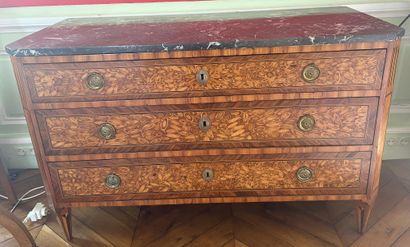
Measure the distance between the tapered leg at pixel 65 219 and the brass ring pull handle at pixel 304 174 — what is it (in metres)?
0.85

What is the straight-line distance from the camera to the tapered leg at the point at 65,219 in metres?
1.30

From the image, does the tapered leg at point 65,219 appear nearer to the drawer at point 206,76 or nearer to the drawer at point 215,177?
the drawer at point 215,177

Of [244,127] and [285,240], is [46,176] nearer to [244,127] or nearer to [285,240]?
[244,127]

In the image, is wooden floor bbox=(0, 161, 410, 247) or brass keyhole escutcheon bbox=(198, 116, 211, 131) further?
wooden floor bbox=(0, 161, 410, 247)

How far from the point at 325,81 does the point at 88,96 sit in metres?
0.73

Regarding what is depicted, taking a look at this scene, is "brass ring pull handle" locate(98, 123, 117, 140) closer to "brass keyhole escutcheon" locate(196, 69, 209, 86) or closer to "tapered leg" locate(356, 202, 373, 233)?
"brass keyhole escutcheon" locate(196, 69, 209, 86)

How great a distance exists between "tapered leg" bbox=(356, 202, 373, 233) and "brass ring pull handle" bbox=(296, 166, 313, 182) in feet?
0.80

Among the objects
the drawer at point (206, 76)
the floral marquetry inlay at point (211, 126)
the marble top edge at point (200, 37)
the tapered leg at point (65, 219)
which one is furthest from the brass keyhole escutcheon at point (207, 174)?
the tapered leg at point (65, 219)

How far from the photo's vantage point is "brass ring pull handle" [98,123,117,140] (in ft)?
3.77

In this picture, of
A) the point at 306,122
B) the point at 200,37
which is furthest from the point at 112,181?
the point at 306,122

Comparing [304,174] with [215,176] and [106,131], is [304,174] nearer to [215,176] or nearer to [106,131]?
[215,176]

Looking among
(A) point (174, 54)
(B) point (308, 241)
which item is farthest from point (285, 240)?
(A) point (174, 54)

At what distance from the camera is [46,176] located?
4.01ft

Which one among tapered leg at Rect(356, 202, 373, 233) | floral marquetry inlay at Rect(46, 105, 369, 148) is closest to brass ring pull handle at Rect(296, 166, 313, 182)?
floral marquetry inlay at Rect(46, 105, 369, 148)
